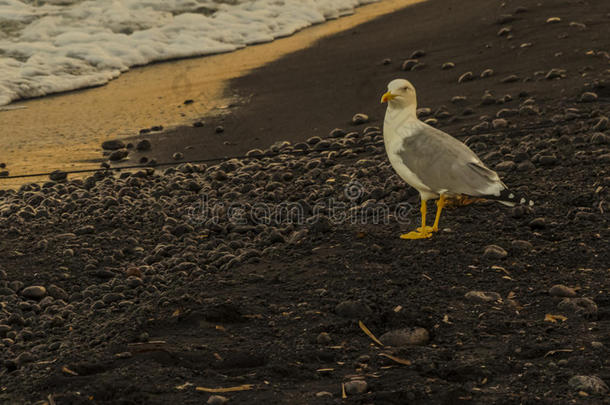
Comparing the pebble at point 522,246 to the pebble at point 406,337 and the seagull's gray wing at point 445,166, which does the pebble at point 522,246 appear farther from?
the pebble at point 406,337

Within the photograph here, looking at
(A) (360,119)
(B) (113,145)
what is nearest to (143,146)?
(B) (113,145)

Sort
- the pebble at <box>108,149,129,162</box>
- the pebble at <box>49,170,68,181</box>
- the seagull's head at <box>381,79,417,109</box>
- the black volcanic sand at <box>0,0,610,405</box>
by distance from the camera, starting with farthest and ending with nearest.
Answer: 1. the pebble at <box>108,149,129,162</box>
2. the pebble at <box>49,170,68,181</box>
3. the seagull's head at <box>381,79,417,109</box>
4. the black volcanic sand at <box>0,0,610,405</box>

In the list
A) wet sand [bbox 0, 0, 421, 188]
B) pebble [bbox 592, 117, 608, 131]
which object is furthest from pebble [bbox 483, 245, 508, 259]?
wet sand [bbox 0, 0, 421, 188]

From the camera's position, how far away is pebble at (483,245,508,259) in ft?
15.7

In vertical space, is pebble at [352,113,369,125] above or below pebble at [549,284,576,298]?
above

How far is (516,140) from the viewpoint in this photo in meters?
6.84

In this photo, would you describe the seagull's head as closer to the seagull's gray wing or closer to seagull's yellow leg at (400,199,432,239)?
the seagull's gray wing

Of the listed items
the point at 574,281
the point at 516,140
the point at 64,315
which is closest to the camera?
the point at 574,281

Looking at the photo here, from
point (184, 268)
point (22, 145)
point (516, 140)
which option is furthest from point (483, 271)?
point (22, 145)

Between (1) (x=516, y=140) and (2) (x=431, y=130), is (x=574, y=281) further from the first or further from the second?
(1) (x=516, y=140)

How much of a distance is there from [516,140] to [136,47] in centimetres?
856

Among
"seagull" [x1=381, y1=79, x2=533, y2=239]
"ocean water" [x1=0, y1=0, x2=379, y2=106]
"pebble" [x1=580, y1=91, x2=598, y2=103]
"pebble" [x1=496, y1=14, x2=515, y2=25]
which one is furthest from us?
"ocean water" [x1=0, y1=0, x2=379, y2=106]

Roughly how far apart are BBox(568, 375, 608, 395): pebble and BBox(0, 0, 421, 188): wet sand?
596 cm

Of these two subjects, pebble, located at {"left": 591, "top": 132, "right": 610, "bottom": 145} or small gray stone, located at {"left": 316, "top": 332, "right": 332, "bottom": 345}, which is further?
pebble, located at {"left": 591, "top": 132, "right": 610, "bottom": 145}
